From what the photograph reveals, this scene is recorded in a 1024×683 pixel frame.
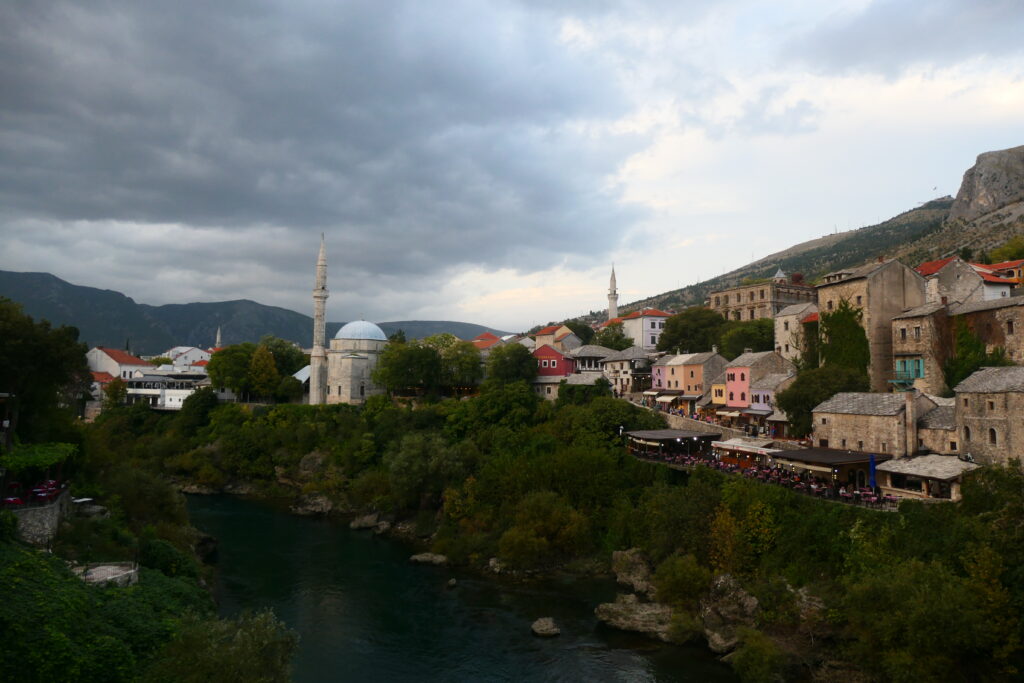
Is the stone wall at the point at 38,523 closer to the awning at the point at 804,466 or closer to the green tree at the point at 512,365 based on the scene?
the awning at the point at 804,466

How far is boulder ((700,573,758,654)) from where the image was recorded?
24328 millimetres

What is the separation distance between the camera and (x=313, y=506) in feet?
160

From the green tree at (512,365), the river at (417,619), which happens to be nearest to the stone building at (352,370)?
the green tree at (512,365)

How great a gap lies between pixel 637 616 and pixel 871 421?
49.5ft

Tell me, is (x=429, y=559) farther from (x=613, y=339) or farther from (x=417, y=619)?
(x=613, y=339)

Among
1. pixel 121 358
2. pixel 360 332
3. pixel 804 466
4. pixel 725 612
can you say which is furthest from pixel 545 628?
pixel 121 358

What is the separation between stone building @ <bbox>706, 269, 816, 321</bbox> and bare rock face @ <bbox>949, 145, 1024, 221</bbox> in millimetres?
52686

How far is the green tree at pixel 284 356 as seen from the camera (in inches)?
2913

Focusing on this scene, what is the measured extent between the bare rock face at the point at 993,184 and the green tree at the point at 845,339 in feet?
262

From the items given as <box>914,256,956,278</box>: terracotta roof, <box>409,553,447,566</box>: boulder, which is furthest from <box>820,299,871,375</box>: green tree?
<box>409,553,447,566</box>: boulder

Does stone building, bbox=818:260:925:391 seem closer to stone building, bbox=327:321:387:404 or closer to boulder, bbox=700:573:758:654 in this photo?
boulder, bbox=700:573:758:654

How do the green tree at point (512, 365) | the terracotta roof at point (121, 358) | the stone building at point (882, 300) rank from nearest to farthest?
the stone building at point (882, 300)
the green tree at point (512, 365)
the terracotta roof at point (121, 358)

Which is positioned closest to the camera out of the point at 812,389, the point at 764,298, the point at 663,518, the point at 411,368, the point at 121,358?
the point at 663,518

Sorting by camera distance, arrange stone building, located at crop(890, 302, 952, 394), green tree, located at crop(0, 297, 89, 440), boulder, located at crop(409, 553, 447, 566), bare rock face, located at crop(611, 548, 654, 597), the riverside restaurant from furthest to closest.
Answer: the riverside restaurant
boulder, located at crop(409, 553, 447, 566)
stone building, located at crop(890, 302, 952, 394)
bare rock face, located at crop(611, 548, 654, 597)
green tree, located at crop(0, 297, 89, 440)
